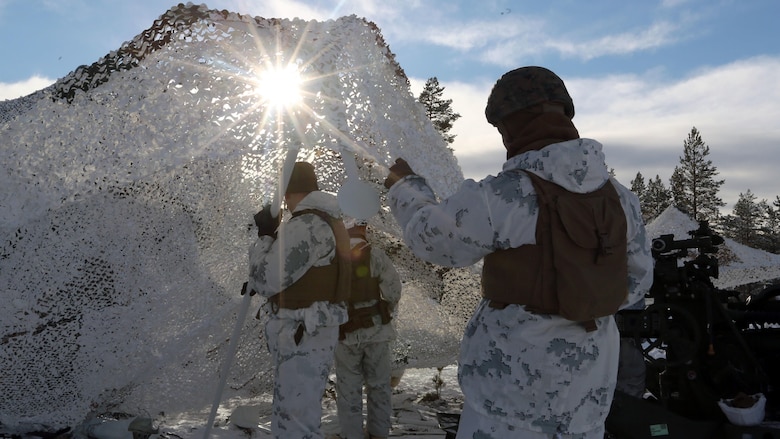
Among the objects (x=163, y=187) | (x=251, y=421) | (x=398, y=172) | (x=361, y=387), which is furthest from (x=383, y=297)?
(x=398, y=172)

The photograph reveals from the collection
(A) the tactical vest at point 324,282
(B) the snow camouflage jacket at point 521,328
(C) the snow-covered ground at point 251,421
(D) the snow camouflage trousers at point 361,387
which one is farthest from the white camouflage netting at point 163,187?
(B) the snow camouflage jacket at point 521,328

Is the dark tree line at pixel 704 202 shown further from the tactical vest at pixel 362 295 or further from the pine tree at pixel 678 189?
the tactical vest at pixel 362 295

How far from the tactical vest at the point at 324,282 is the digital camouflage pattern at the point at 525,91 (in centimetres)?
160

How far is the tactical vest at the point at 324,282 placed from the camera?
3.23 metres

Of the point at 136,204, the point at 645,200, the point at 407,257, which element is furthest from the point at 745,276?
the point at 645,200

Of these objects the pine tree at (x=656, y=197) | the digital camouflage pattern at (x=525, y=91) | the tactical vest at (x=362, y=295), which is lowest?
the tactical vest at (x=362, y=295)

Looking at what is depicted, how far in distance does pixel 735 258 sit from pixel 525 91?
316 inches

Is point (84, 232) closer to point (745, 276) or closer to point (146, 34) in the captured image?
point (146, 34)

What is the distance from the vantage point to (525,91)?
6.12 feet

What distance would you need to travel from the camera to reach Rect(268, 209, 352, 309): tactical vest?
3229mm

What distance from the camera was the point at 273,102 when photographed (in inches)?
Result: 119

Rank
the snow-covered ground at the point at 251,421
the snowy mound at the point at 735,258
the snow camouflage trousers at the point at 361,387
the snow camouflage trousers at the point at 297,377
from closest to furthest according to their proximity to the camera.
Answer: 1. the snow camouflage trousers at the point at 297,377
2. the snow-covered ground at the point at 251,421
3. the snow camouflage trousers at the point at 361,387
4. the snowy mound at the point at 735,258

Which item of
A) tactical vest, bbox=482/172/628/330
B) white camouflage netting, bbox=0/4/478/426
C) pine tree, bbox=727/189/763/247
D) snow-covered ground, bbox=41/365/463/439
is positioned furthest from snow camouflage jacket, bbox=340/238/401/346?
pine tree, bbox=727/189/763/247

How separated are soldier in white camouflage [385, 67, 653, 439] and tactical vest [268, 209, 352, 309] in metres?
1.44
